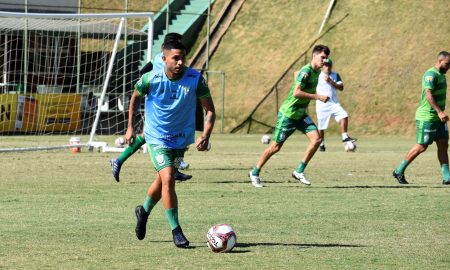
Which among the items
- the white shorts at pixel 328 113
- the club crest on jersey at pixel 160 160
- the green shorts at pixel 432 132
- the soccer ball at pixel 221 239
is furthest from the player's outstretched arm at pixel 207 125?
the white shorts at pixel 328 113

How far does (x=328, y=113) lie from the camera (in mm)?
26516

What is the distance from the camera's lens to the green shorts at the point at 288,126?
16.3 m

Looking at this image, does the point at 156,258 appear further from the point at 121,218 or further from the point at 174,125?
the point at 121,218

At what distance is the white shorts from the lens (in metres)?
26.3

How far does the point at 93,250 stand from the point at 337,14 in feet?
106

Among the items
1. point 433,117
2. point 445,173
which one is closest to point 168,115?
point 433,117

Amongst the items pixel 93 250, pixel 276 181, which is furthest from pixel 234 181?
pixel 93 250

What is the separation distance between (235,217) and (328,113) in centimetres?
1482

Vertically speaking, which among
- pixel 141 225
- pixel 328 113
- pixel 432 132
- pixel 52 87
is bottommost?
pixel 52 87

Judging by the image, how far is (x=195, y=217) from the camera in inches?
Answer: 471

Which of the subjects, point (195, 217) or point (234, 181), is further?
point (234, 181)

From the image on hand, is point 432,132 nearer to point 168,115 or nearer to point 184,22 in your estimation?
point 168,115

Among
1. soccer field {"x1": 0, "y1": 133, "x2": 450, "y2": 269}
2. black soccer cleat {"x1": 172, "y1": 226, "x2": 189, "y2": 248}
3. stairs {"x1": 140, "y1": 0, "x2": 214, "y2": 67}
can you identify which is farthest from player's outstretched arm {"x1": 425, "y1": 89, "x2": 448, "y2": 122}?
stairs {"x1": 140, "y1": 0, "x2": 214, "y2": 67}

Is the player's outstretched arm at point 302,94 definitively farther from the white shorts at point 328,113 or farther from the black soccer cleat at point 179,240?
the white shorts at point 328,113
